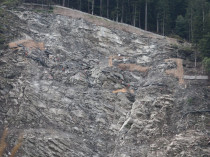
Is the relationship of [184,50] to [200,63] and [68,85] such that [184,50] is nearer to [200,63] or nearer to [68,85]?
[200,63]

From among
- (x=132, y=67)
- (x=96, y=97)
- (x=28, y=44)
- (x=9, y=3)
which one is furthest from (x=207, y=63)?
(x=9, y=3)

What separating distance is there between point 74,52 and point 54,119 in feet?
33.5

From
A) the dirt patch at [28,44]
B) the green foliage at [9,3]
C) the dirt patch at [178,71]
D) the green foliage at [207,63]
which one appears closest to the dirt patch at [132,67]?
the dirt patch at [178,71]

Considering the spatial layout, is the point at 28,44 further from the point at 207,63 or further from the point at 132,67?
the point at 207,63

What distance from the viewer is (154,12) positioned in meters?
52.8

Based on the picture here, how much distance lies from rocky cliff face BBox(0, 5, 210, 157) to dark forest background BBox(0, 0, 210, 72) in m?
6.95

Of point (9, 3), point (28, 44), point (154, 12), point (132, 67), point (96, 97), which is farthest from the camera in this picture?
point (154, 12)

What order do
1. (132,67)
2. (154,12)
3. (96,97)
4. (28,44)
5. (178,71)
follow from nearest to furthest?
(96,97) → (178,71) → (132,67) → (28,44) → (154,12)

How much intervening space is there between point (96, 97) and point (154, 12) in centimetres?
2234

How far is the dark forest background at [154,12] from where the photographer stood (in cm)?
4928

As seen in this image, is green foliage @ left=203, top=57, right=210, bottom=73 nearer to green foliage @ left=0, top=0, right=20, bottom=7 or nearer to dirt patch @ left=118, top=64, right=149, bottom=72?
dirt patch @ left=118, top=64, right=149, bottom=72

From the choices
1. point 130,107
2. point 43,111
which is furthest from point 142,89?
point 43,111

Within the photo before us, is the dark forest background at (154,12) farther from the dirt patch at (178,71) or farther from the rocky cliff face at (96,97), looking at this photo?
the dirt patch at (178,71)

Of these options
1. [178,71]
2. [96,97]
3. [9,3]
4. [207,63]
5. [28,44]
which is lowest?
[96,97]
